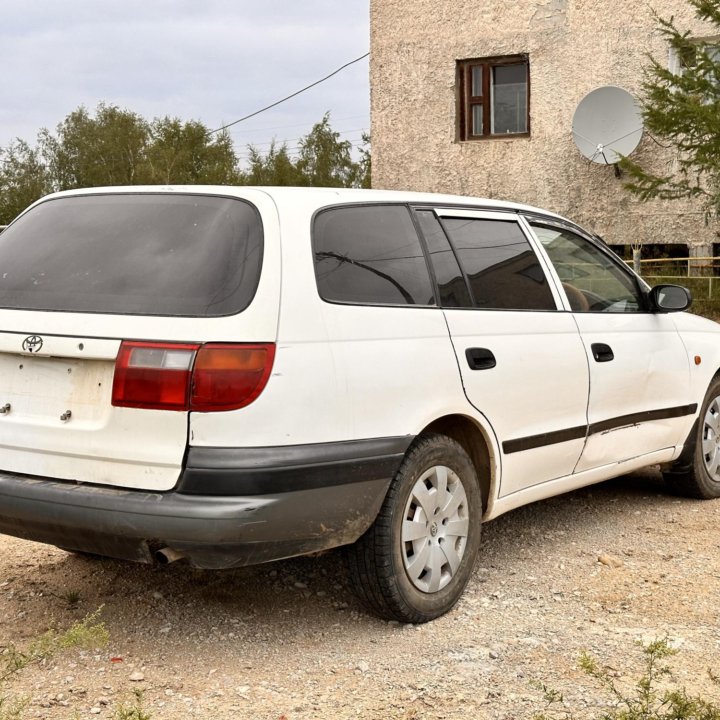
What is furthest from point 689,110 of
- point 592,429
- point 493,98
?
point 592,429

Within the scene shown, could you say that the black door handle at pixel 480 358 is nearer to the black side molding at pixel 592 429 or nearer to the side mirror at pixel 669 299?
the black side molding at pixel 592 429

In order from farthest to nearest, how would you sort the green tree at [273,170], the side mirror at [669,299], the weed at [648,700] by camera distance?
the green tree at [273,170] → the side mirror at [669,299] → the weed at [648,700]

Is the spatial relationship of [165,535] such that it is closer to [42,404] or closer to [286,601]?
[42,404]

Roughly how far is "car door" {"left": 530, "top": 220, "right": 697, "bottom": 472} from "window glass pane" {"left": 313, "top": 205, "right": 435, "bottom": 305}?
103cm

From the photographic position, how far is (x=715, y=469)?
20.3 feet

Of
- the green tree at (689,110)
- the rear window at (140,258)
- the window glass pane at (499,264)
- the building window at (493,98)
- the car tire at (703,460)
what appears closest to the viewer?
the rear window at (140,258)

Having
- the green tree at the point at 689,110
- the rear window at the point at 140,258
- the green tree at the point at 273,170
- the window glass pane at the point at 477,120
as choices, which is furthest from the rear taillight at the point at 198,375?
the green tree at the point at 273,170

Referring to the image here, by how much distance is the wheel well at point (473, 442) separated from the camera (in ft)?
13.9

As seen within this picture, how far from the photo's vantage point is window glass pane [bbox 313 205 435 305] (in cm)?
376

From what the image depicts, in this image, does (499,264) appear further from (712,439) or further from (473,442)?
(712,439)

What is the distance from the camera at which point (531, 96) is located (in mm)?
15859

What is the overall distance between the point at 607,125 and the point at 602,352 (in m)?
10.7

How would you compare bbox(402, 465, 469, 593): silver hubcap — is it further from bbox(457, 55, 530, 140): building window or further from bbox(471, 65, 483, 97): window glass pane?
bbox(471, 65, 483, 97): window glass pane

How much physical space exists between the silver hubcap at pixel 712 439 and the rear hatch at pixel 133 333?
349 cm
